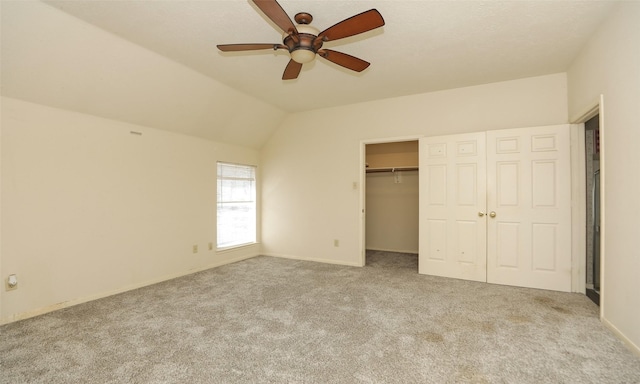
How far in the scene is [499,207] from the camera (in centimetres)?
383

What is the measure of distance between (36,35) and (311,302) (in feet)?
11.4

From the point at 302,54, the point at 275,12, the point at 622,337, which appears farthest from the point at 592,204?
the point at 275,12

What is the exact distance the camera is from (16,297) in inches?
107

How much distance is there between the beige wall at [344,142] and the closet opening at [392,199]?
1075 mm

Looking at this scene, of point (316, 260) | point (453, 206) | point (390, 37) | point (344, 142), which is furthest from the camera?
point (316, 260)

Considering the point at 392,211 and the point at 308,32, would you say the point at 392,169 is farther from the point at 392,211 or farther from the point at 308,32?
the point at 308,32

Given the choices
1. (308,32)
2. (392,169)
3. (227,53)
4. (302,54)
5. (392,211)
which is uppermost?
(227,53)

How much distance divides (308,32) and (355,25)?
0.40 meters

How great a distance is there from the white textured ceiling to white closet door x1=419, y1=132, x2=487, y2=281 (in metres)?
0.90

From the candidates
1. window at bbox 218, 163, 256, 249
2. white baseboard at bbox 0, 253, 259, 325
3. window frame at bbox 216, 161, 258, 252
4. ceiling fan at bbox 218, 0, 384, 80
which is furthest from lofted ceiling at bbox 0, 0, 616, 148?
white baseboard at bbox 0, 253, 259, 325

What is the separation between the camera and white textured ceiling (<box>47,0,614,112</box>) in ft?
7.77

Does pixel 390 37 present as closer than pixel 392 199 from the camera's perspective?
Yes

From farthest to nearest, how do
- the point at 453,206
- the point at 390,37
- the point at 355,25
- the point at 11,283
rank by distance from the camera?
the point at 453,206, the point at 390,37, the point at 11,283, the point at 355,25

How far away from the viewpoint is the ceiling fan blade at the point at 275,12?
5.87ft
